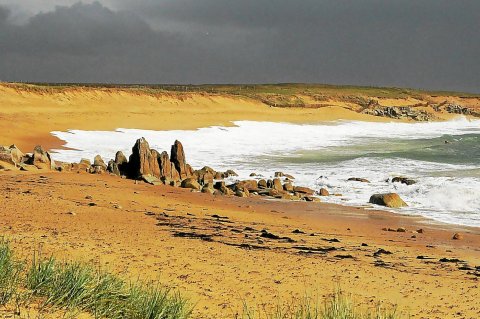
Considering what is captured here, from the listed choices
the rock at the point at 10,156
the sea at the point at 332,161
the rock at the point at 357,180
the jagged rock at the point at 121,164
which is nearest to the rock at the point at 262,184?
the sea at the point at 332,161

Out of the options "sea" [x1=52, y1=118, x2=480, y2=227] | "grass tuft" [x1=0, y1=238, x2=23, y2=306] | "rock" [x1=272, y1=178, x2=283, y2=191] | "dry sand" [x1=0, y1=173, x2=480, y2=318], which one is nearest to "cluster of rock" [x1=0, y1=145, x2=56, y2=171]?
"dry sand" [x1=0, y1=173, x2=480, y2=318]

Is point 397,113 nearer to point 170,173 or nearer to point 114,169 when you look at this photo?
point 170,173

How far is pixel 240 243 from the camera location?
10023mm

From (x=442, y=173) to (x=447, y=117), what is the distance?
8250 cm

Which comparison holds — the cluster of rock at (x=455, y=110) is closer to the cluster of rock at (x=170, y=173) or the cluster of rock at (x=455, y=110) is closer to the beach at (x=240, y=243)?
the cluster of rock at (x=170, y=173)

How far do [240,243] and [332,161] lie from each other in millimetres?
19780

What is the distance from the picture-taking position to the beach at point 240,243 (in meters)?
7.38

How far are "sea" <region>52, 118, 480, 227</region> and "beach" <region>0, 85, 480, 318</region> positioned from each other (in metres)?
2.79

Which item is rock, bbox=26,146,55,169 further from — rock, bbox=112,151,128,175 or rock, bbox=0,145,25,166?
rock, bbox=112,151,128,175

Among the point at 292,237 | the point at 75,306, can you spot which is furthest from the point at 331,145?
the point at 75,306

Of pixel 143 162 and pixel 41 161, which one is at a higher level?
pixel 143 162

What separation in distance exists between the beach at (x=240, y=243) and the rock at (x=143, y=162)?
1.09 m

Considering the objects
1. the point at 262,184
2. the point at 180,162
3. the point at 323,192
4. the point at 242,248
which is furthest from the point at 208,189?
the point at 242,248

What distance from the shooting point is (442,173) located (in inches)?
947
